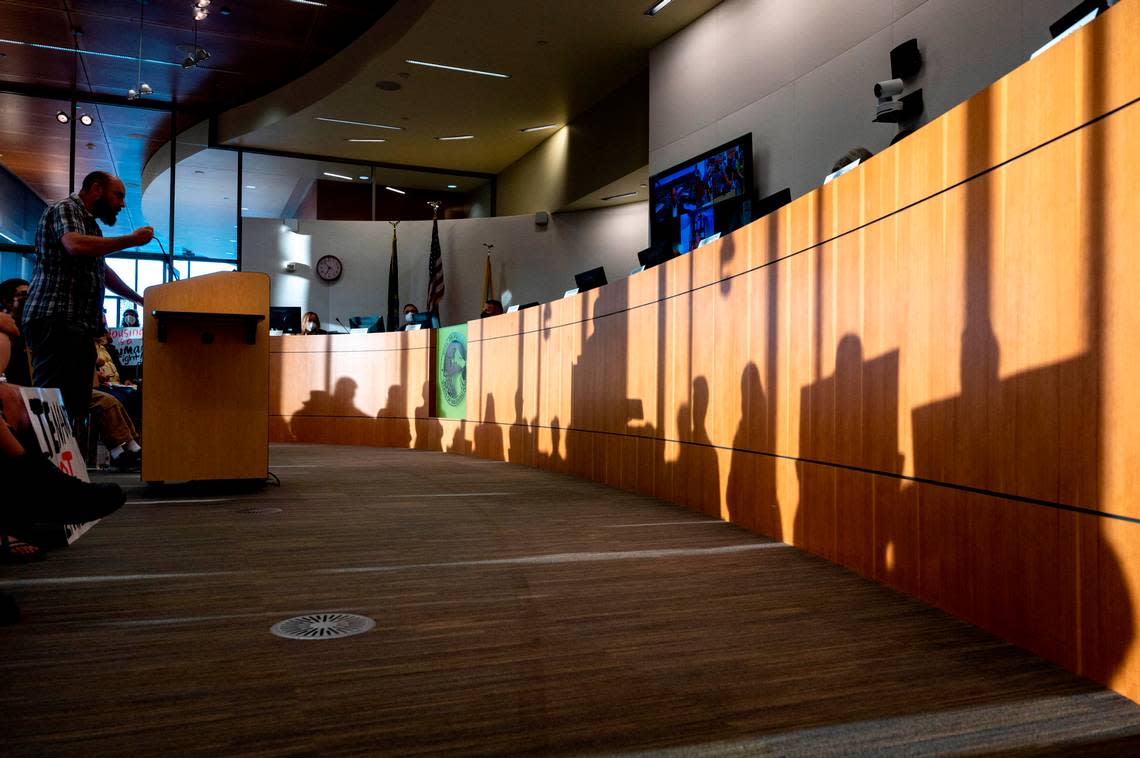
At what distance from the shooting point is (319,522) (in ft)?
10.6

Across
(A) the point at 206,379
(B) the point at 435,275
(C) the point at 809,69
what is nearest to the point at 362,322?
(B) the point at 435,275

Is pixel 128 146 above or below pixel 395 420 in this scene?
above

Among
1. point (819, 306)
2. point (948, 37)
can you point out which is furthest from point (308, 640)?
point (948, 37)

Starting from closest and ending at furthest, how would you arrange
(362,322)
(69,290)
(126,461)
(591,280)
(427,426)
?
(69,290) < (126,461) < (591,280) < (427,426) < (362,322)

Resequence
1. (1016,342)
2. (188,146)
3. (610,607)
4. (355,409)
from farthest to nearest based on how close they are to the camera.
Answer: (188,146) < (355,409) < (610,607) < (1016,342)

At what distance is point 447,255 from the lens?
11.3 meters

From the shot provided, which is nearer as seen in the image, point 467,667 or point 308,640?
point 467,667

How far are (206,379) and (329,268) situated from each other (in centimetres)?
753

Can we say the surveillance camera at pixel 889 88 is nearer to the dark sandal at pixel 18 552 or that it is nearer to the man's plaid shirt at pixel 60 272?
the man's plaid shirt at pixel 60 272

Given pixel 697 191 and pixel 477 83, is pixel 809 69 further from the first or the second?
pixel 477 83

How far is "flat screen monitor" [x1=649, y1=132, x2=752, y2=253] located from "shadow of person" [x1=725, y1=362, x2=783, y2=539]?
2.92m

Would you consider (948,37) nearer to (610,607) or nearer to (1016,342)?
(1016,342)

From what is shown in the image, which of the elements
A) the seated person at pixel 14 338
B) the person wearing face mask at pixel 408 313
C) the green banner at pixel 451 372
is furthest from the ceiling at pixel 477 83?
the seated person at pixel 14 338

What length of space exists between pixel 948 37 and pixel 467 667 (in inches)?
180
